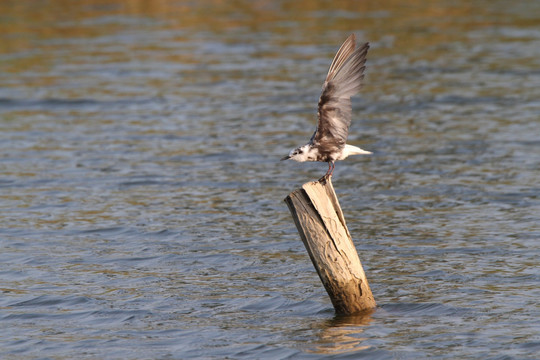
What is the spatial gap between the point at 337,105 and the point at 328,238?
1586mm

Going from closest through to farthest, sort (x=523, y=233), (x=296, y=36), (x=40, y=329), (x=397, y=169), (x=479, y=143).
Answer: (x=40, y=329)
(x=523, y=233)
(x=397, y=169)
(x=479, y=143)
(x=296, y=36)

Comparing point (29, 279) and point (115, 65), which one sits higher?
point (115, 65)

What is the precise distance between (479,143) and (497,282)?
817cm

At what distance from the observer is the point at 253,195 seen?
16.1 metres

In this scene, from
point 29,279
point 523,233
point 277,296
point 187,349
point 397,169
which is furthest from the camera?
point 397,169

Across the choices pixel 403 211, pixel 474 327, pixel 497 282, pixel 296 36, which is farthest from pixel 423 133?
pixel 296 36

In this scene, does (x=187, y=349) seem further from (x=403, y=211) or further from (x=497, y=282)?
(x=403, y=211)

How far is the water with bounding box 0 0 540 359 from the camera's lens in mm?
9891

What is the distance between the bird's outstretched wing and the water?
2042 millimetres

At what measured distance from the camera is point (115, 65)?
98.4 ft

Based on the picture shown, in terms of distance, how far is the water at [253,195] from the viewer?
989cm

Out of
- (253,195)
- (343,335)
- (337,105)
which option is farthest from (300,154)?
(253,195)

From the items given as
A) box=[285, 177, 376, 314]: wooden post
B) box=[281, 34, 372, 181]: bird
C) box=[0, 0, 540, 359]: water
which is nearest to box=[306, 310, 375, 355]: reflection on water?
box=[0, 0, 540, 359]: water

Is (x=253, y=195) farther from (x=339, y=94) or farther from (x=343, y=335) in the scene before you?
(x=343, y=335)
